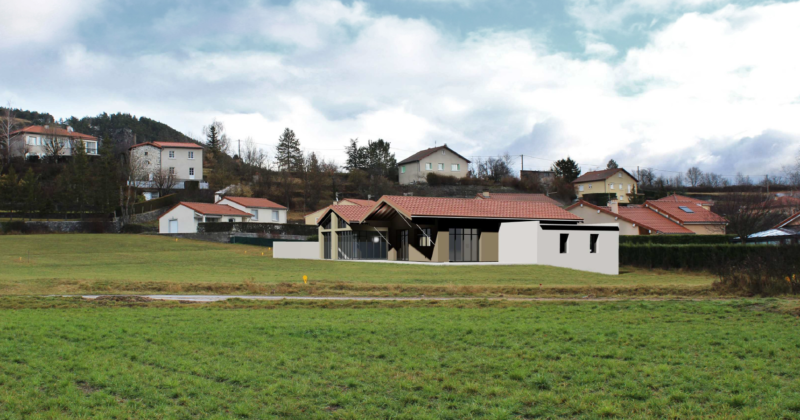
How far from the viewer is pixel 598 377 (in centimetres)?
755

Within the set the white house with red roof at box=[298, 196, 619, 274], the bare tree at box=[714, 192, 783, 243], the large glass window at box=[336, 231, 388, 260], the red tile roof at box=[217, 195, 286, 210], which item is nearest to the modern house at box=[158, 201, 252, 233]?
the red tile roof at box=[217, 195, 286, 210]

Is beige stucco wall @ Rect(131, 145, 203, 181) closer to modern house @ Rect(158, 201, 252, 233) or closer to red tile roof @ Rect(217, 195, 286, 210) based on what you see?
red tile roof @ Rect(217, 195, 286, 210)

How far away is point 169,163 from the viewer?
81.8 m

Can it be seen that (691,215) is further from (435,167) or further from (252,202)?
(252,202)

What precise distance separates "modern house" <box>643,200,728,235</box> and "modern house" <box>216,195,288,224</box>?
4255 centimetres

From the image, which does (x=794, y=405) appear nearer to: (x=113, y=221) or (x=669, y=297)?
(x=669, y=297)

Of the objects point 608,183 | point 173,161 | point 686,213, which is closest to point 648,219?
point 686,213

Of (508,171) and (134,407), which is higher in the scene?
(508,171)

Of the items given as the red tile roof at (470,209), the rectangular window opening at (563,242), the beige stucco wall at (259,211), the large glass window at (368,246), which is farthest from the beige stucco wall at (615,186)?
the rectangular window opening at (563,242)

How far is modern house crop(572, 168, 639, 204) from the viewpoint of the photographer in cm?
A: 8488

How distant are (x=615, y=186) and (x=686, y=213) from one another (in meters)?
30.5

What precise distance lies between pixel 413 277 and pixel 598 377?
17880mm

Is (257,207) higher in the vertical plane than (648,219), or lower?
Result: higher

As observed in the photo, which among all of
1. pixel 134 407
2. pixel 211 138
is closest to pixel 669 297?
pixel 134 407
